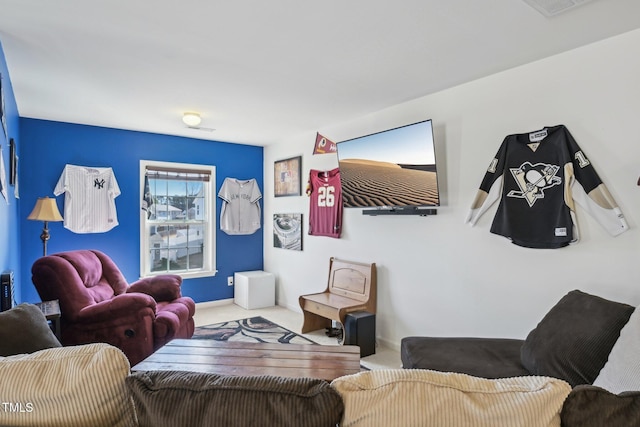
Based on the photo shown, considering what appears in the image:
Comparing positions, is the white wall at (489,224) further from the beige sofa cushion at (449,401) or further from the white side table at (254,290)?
the beige sofa cushion at (449,401)

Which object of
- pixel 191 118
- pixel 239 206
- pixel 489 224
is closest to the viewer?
pixel 489 224

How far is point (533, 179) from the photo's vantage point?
2553 millimetres

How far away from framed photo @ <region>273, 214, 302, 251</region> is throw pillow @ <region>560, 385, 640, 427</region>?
426 cm

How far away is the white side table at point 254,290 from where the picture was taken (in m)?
5.06

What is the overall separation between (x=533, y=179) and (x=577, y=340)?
3.82ft

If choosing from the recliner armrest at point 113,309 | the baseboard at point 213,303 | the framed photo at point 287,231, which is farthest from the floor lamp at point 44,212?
the framed photo at point 287,231

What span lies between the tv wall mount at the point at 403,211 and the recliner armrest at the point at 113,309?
2.20 metres

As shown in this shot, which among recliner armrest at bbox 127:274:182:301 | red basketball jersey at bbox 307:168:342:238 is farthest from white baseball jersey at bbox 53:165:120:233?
red basketball jersey at bbox 307:168:342:238

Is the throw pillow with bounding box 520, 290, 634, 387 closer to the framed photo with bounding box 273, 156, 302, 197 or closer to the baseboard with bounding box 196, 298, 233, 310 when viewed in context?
the framed photo with bounding box 273, 156, 302, 197

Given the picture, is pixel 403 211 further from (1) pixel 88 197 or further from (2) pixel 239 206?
(1) pixel 88 197

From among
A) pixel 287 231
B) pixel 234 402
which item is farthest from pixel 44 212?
pixel 234 402

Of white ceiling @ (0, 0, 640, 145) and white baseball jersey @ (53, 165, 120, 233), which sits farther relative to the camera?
white baseball jersey @ (53, 165, 120, 233)

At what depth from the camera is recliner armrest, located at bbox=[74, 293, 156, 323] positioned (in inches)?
113

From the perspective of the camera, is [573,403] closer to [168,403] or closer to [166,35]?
[168,403]
